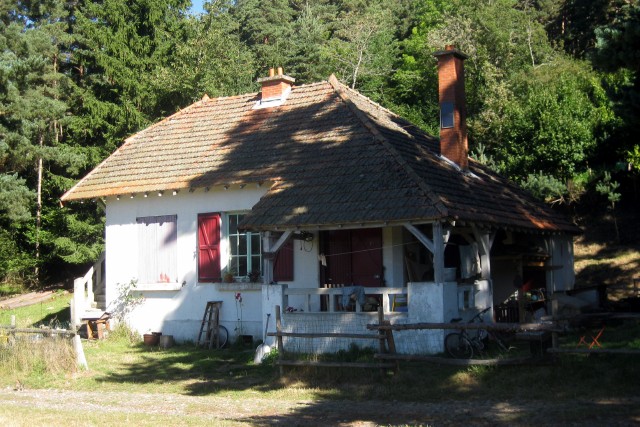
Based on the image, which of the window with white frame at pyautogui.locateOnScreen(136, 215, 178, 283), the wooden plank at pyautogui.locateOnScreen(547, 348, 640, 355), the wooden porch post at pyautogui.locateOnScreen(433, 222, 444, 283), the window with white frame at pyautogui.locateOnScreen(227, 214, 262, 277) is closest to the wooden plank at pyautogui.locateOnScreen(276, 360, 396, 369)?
the wooden porch post at pyautogui.locateOnScreen(433, 222, 444, 283)

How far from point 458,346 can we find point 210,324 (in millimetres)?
6040

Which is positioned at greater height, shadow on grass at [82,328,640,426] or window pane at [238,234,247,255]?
window pane at [238,234,247,255]

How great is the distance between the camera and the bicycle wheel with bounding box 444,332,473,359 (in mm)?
13766

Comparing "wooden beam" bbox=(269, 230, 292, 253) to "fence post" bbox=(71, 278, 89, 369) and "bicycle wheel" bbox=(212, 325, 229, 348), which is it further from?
"fence post" bbox=(71, 278, 89, 369)

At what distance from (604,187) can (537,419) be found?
18.7 m

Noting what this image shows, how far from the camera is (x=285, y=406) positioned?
448 inches

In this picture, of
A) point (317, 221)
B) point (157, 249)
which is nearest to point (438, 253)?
point (317, 221)

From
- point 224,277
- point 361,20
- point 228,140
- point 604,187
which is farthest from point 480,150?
point 361,20

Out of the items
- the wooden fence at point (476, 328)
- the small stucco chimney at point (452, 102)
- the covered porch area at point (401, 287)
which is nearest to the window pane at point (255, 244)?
the covered porch area at point (401, 287)

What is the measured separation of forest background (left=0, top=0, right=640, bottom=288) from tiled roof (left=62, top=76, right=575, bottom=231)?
24.7ft

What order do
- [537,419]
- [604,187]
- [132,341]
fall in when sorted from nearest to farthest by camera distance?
[537,419] < [132,341] < [604,187]

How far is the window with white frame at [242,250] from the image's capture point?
1775cm

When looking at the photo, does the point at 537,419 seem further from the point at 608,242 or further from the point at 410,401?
the point at 608,242

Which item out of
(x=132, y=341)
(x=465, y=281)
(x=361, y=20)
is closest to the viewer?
(x=465, y=281)
